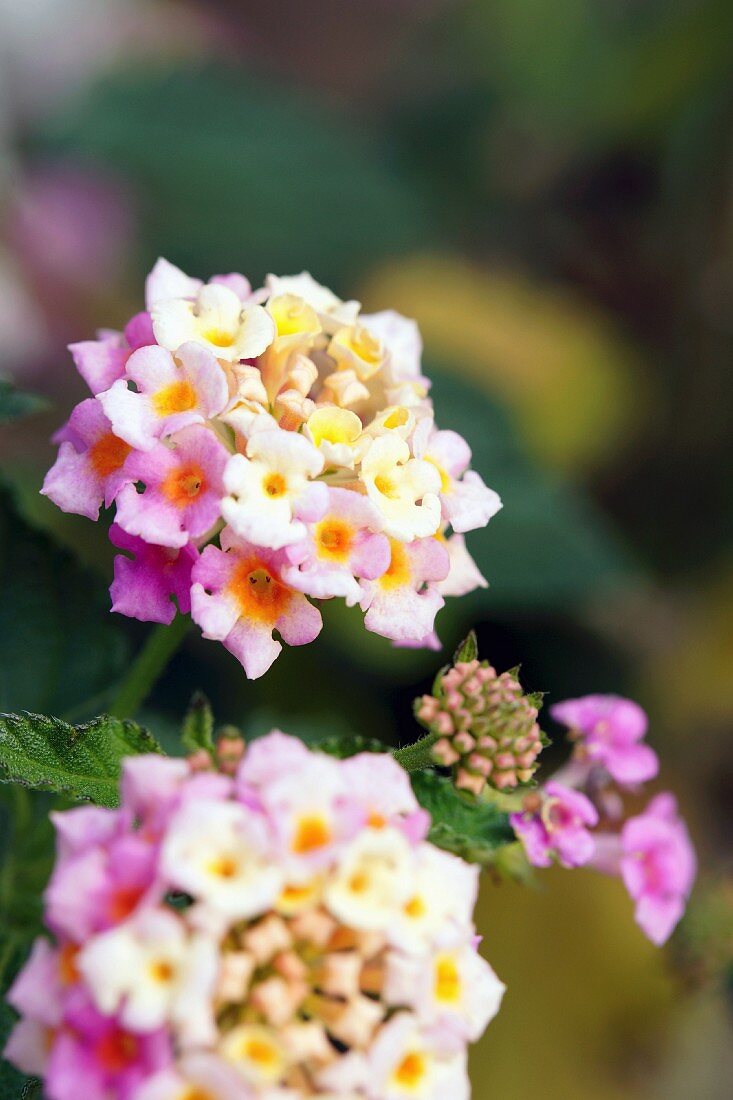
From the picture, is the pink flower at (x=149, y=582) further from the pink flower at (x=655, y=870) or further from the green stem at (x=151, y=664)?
the pink flower at (x=655, y=870)

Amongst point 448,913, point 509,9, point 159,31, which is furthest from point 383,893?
point 159,31

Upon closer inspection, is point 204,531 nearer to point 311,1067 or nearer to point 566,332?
point 311,1067

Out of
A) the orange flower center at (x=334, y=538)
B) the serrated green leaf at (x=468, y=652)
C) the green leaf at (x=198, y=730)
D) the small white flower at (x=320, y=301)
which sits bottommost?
the green leaf at (x=198, y=730)

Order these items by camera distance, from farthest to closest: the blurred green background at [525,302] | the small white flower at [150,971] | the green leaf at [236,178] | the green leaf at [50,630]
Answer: the green leaf at [236,178], the blurred green background at [525,302], the green leaf at [50,630], the small white flower at [150,971]

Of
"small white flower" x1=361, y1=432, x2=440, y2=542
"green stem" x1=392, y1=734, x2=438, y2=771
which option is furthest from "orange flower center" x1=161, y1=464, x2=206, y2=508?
"green stem" x1=392, y1=734, x2=438, y2=771

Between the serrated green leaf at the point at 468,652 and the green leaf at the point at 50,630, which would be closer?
the serrated green leaf at the point at 468,652

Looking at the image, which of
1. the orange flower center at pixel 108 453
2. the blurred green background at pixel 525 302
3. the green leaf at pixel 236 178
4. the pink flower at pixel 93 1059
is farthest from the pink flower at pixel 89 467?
the green leaf at pixel 236 178

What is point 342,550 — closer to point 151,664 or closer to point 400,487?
point 400,487
